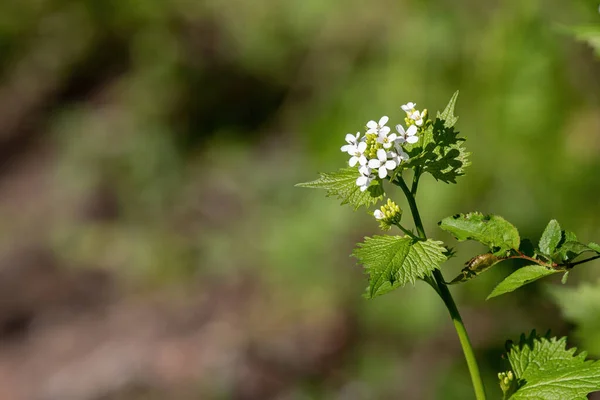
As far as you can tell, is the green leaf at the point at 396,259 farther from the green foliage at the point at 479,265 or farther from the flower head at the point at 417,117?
the flower head at the point at 417,117

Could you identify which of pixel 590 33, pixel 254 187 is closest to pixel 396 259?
pixel 590 33

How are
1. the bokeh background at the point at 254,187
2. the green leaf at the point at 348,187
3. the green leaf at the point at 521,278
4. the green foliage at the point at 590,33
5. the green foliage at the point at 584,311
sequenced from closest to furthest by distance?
1. the green leaf at the point at 521,278
2. the green leaf at the point at 348,187
3. the green foliage at the point at 590,33
4. the green foliage at the point at 584,311
5. the bokeh background at the point at 254,187

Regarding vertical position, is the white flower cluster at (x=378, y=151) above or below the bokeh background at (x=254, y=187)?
below

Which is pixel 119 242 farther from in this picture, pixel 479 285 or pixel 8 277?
pixel 479 285

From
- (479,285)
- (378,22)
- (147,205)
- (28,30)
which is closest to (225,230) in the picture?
(147,205)

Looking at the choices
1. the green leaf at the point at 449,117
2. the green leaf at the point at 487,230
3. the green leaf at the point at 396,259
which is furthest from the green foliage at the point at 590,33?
the green leaf at the point at 396,259

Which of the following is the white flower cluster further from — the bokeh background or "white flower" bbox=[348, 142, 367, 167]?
the bokeh background

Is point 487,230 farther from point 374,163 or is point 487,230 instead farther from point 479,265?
point 374,163
